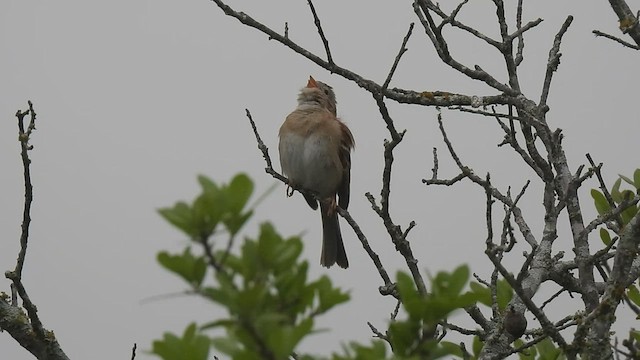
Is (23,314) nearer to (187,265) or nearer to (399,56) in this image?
(399,56)

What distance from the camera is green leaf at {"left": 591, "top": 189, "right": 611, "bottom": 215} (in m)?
4.11

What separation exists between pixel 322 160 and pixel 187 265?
6206 mm

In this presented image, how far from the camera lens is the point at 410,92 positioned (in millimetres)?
4406

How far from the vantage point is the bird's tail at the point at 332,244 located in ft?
25.7

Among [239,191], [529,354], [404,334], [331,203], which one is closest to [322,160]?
[331,203]

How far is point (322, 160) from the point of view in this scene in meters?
7.54

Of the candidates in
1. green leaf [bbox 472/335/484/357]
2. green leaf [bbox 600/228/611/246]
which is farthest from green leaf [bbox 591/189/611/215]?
green leaf [bbox 472/335/484/357]

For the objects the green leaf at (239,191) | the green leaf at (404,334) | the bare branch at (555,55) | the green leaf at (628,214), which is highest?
the bare branch at (555,55)

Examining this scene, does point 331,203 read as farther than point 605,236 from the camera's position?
Yes

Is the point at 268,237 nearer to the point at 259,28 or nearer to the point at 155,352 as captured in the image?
the point at 155,352

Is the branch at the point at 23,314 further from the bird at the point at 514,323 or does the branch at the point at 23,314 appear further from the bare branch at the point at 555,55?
the bare branch at the point at 555,55

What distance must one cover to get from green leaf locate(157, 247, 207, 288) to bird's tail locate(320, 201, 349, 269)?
638 cm

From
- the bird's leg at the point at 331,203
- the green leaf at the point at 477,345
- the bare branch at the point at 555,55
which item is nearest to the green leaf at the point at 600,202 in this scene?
the bare branch at the point at 555,55

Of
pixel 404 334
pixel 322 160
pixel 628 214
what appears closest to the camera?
pixel 404 334
